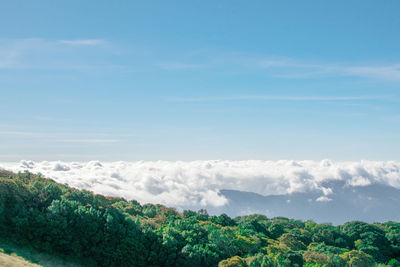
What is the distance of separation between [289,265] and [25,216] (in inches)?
1352

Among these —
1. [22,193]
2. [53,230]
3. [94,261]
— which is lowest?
[94,261]

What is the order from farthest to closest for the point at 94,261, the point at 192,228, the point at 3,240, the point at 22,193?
the point at 192,228
the point at 22,193
the point at 94,261
the point at 3,240

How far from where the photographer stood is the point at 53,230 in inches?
1757

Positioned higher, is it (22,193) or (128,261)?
(22,193)

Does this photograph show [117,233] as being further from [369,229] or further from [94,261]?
[369,229]

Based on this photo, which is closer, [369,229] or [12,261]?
[12,261]

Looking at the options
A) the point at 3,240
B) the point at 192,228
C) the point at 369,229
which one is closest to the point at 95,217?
the point at 3,240

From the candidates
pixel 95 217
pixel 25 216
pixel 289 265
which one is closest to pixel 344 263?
pixel 289 265

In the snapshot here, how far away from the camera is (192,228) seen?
Result: 58.0 m

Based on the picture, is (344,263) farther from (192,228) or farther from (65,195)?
(65,195)

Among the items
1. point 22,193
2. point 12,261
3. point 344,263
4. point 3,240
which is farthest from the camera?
point 344,263

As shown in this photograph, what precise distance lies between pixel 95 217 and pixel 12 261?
12.9 m

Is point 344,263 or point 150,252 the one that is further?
point 344,263

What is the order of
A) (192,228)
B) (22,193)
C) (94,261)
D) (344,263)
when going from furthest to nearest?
(192,228) < (344,263) < (22,193) < (94,261)
